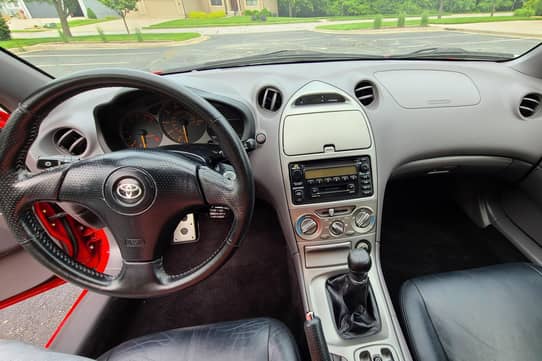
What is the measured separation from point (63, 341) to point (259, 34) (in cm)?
166

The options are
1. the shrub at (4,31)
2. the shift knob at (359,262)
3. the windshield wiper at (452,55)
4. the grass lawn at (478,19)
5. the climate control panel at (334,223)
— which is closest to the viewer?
the shift knob at (359,262)

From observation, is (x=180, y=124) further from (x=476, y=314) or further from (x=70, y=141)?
(x=476, y=314)

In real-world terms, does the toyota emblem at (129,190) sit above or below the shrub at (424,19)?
below

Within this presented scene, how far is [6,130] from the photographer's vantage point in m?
0.70

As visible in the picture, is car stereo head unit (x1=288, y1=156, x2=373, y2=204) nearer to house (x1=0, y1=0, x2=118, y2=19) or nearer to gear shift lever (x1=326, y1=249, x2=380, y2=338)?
gear shift lever (x1=326, y1=249, x2=380, y2=338)

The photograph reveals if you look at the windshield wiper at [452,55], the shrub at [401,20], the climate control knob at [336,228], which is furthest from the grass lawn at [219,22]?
the climate control knob at [336,228]

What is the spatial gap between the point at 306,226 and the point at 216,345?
0.55 meters

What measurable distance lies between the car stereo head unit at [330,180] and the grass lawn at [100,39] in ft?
2.60

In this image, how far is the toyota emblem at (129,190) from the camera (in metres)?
0.79

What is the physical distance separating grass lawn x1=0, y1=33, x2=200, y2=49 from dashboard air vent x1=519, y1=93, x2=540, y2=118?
5.10 feet

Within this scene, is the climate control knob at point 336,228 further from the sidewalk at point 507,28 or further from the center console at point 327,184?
the sidewalk at point 507,28

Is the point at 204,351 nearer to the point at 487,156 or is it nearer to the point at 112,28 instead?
the point at 112,28

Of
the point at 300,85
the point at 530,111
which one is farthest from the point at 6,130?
the point at 530,111

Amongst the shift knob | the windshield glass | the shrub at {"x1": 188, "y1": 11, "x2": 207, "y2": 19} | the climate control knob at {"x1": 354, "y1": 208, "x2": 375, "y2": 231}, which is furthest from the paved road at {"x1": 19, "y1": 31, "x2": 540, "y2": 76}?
the shift knob
